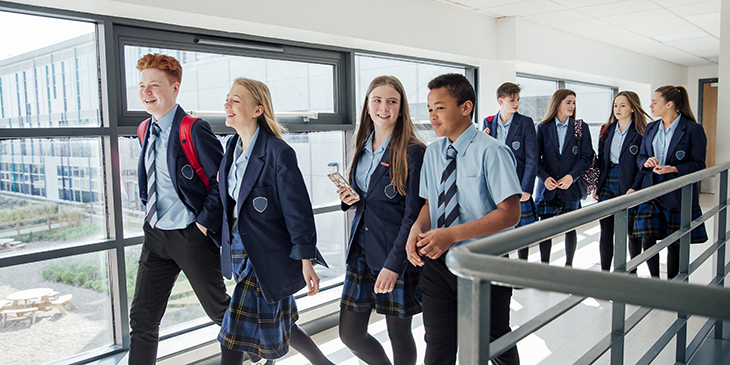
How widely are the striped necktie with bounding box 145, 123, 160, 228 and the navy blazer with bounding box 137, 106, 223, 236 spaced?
44mm

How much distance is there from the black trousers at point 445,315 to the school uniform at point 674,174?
244 cm

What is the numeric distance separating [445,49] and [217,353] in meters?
3.24

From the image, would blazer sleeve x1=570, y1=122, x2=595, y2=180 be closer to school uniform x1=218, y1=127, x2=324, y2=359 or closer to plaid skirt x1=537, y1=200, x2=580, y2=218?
plaid skirt x1=537, y1=200, x2=580, y2=218

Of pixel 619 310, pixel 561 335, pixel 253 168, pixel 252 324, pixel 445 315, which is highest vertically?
pixel 253 168

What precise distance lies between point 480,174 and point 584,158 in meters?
3.02

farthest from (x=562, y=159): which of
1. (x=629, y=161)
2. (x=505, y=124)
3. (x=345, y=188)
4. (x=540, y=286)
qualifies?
(x=540, y=286)

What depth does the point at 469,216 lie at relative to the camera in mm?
1974

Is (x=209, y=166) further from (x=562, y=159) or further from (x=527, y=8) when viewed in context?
(x=527, y=8)

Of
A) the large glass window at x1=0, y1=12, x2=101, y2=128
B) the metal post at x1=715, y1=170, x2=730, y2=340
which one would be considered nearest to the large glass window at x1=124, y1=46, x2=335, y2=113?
the large glass window at x1=0, y1=12, x2=101, y2=128

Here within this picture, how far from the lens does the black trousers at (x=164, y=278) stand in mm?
2447

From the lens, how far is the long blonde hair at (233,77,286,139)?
2.38 metres

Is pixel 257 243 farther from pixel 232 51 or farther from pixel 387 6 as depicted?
pixel 387 6

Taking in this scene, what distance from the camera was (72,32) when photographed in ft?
9.32

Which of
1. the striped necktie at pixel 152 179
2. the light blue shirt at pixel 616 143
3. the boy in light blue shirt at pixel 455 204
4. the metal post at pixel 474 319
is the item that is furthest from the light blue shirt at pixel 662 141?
the metal post at pixel 474 319
